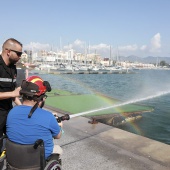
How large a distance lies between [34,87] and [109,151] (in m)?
3.29

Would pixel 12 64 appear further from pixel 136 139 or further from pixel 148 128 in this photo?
pixel 148 128

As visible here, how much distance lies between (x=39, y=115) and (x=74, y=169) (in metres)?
2.32

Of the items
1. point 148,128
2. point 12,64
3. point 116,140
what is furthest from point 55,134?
point 148,128

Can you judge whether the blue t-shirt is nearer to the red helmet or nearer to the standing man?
the red helmet

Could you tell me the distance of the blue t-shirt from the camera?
8.52 feet

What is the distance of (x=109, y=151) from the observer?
532 centimetres

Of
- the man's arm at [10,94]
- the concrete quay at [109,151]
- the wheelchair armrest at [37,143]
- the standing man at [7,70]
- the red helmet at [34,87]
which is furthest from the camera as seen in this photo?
the concrete quay at [109,151]

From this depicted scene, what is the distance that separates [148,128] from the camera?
12742mm

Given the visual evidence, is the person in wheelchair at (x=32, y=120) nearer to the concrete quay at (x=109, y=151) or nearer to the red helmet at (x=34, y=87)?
the red helmet at (x=34, y=87)

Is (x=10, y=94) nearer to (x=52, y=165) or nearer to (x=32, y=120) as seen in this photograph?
(x=32, y=120)

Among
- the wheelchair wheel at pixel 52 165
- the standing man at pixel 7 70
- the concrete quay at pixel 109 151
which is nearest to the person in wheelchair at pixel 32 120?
the wheelchair wheel at pixel 52 165

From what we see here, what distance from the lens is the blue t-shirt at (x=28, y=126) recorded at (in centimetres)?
260

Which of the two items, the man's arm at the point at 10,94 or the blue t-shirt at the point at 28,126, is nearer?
the blue t-shirt at the point at 28,126

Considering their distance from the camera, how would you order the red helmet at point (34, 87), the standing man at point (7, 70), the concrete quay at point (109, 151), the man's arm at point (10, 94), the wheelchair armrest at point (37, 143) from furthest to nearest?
the concrete quay at point (109, 151) < the standing man at point (7, 70) < the man's arm at point (10, 94) < the red helmet at point (34, 87) < the wheelchair armrest at point (37, 143)
